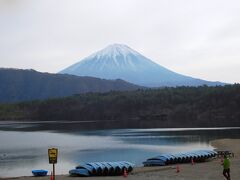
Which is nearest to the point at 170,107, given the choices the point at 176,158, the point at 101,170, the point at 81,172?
the point at 176,158

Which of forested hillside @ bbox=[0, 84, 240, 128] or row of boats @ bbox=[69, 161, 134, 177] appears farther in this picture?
forested hillside @ bbox=[0, 84, 240, 128]

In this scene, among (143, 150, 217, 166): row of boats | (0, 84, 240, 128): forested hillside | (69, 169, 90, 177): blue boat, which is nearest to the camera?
(69, 169, 90, 177): blue boat

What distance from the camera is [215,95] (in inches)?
6590

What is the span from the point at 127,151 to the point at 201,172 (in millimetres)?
25943

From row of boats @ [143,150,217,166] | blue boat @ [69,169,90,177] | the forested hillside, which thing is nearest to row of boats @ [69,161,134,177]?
blue boat @ [69,169,90,177]

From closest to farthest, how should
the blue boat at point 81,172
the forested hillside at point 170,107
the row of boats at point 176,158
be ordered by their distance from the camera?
the blue boat at point 81,172 < the row of boats at point 176,158 < the forested hillside at point 170,107

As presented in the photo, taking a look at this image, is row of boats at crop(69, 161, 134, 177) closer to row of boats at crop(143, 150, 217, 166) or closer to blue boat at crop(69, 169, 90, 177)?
blue boat at crop(69, 169, 90, 177)

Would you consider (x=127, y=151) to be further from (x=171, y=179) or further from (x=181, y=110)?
(x=181, y=110)

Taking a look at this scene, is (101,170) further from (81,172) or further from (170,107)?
(170,107)

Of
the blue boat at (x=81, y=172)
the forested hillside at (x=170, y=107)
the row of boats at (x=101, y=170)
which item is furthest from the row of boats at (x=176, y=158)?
the forested hillside at (x=170, y=107)

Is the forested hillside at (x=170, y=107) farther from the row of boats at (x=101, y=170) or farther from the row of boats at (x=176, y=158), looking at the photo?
the row of boats at (x=101, y=170)

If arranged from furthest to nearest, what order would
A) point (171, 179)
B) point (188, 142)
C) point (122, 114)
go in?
point (122, 114) < point (188, 142) < point (171, 179)

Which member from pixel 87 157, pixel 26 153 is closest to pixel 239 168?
pixel 87 157

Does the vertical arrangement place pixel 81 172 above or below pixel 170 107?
below
